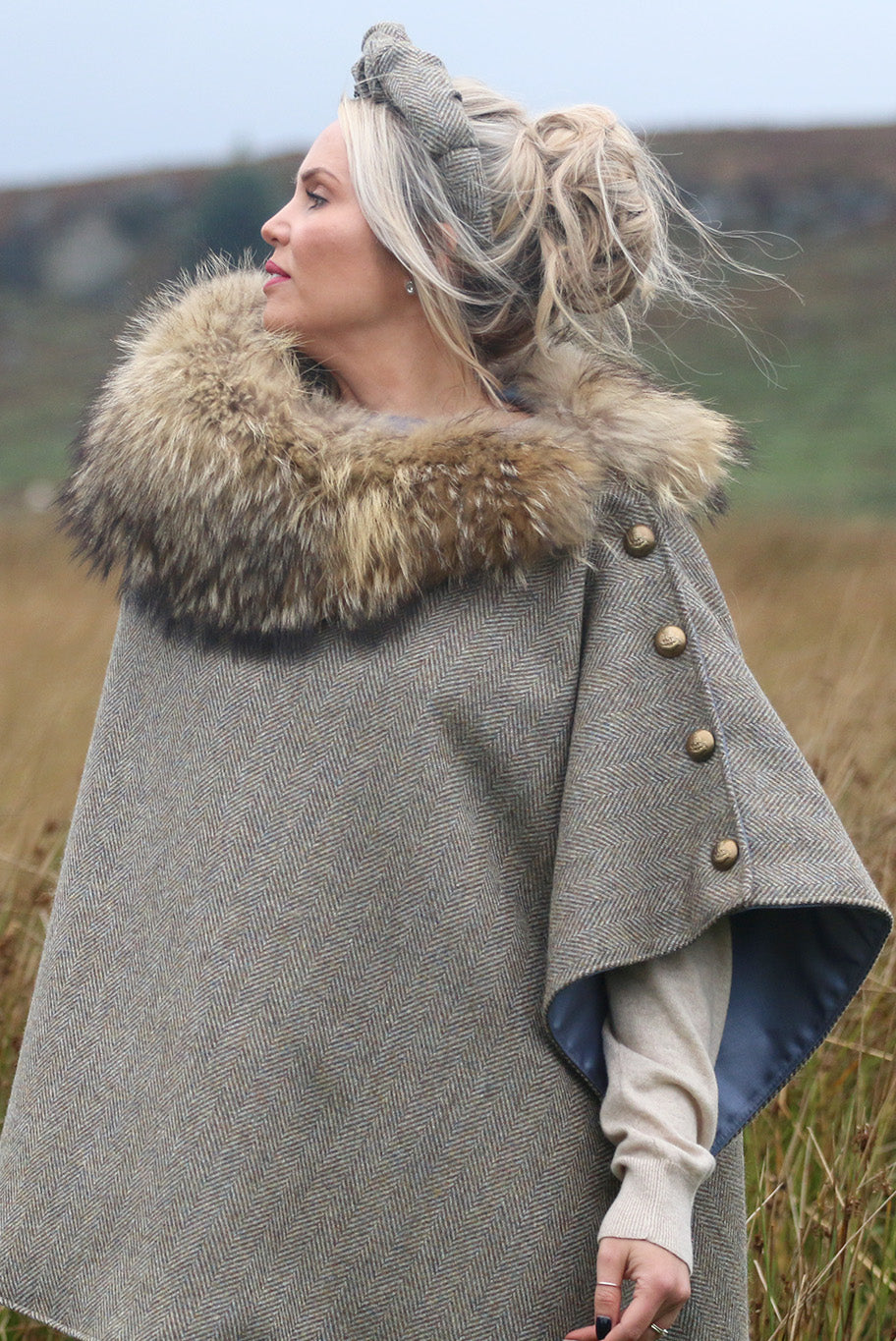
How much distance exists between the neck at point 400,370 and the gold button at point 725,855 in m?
0.67

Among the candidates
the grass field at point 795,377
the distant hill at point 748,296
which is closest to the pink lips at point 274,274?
the grass field at point 795,377

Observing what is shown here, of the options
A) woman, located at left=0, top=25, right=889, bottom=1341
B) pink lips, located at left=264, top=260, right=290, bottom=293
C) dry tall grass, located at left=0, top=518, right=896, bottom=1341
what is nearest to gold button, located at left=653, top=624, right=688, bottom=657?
woman, located at left=0, top=25, right=889, bottom=1341

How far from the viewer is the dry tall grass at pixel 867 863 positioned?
2.34 meters

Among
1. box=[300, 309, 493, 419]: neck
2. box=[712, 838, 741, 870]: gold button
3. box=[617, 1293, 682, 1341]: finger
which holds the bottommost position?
box=[617, 1293, 682, 1341]: finger

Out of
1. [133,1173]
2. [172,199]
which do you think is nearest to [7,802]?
[133,1173]

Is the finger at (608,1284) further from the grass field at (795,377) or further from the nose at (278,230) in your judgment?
the grass field at (795,377)

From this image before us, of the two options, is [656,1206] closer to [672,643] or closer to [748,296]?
[672,643]

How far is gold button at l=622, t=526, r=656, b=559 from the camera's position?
171cm

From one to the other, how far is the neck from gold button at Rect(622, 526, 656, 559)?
308 millimetres

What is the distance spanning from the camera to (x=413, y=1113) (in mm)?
1678

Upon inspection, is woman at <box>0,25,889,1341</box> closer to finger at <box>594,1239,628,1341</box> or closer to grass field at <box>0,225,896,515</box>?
finger at <box>594,1239,628,1341</box>

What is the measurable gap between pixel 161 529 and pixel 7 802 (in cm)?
284

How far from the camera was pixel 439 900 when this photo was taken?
1667mm

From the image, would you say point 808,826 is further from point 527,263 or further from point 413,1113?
point 527,263
